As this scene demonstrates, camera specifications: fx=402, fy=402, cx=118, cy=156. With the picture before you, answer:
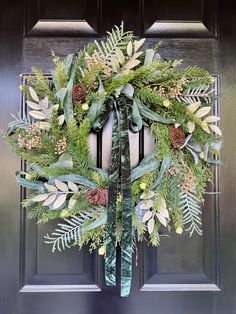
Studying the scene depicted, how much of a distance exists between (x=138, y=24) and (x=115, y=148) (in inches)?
15.7

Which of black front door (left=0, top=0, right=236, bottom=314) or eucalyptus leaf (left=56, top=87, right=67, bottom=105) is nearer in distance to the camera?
eucalyptus leaf (left=56, top=87, right=67, bottom=105)

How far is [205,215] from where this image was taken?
1.12 meters

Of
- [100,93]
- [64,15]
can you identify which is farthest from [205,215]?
[64,15]

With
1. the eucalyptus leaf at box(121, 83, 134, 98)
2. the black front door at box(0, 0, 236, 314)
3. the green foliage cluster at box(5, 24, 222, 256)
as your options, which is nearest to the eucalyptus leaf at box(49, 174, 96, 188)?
the green foliage cluster at box(5, 24, 222, 256)

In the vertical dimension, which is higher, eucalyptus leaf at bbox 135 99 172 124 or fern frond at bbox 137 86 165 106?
fern frond at bbox 137 86 165 106

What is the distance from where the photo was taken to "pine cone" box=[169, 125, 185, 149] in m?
0.94

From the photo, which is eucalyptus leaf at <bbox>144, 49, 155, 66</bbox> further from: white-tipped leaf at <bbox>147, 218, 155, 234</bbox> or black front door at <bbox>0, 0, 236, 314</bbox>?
white-tipped leaf at <bbox>147, 218, 155, 234</bbox>

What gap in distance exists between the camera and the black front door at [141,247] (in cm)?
110

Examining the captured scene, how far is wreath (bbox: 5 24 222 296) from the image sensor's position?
94 cm

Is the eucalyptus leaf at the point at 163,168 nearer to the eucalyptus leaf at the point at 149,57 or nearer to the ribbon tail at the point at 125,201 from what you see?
the ribbon tail at the point at 125,201

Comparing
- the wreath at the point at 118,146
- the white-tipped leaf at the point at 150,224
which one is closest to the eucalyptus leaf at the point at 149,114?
the wreath at the point at 118,146

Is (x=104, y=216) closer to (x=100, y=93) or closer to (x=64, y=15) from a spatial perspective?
(x=100, y=93)

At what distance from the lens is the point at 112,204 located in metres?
0.93

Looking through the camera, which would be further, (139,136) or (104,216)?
(139,136)
